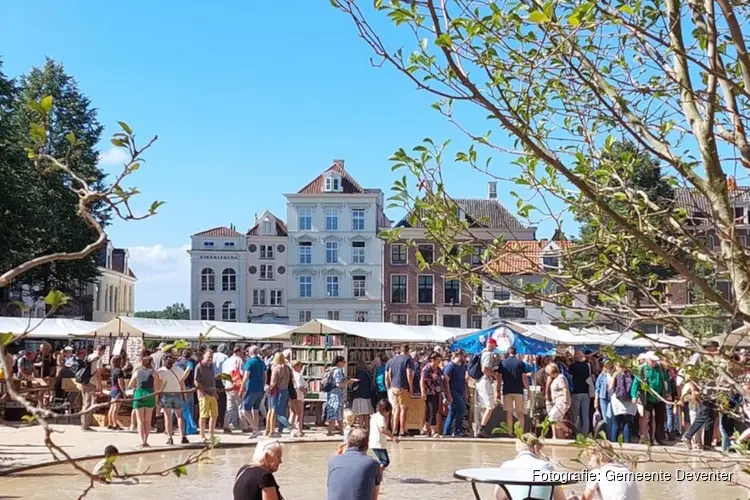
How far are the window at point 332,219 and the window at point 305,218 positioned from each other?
127 centimetres

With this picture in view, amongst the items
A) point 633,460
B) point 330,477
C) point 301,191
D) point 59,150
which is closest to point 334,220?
point 301,191

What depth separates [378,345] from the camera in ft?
76.7

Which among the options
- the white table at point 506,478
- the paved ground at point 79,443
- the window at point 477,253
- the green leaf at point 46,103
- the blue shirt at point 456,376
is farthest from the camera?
the blue shirt at point 456,376

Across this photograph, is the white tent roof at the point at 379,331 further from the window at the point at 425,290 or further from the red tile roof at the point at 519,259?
the window at the point at 425,290

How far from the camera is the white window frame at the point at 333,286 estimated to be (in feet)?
208

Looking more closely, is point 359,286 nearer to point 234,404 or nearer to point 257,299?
point 257,299

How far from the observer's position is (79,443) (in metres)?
15.5

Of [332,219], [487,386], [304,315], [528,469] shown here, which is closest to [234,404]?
[487,386]

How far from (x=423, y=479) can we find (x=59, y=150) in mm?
33172

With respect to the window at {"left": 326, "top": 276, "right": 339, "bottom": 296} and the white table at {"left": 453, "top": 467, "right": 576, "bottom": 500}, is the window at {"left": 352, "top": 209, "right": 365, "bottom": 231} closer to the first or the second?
the window at {"left": 326, "top": 276, "right": 339, "bottom": 296}

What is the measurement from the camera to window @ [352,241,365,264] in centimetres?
6331

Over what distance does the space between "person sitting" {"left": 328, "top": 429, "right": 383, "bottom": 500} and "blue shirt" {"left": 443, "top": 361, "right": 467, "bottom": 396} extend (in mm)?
9798


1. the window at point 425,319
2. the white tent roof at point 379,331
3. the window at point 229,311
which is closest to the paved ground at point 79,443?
the white tent roof at point 379,331

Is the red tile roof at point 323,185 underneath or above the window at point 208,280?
above
